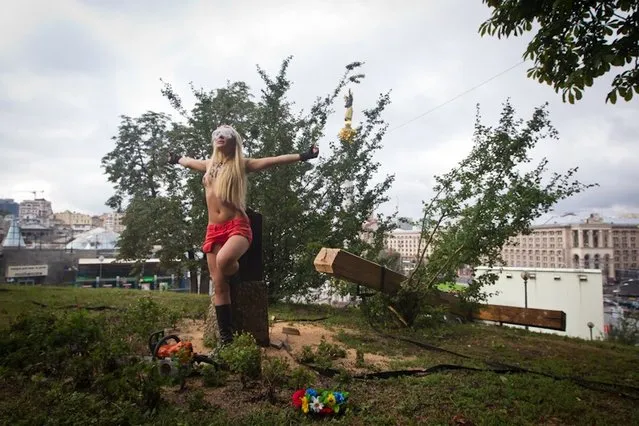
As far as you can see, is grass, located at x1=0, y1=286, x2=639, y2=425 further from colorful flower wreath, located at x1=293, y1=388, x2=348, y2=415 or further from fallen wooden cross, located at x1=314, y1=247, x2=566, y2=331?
fallen wooden cross, located at x1=314, y1=247, x2=566, y2=331

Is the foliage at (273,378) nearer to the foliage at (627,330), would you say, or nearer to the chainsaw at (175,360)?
the chainsaw at (175,360)

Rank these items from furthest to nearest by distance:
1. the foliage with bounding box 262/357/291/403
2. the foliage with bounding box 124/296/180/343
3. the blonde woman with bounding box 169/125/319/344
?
the blonde woman with bounding box 169/125/319/344 < the foliage with bounding box 124/296/180/343 < the foliage with bounding box 262/357/291/403

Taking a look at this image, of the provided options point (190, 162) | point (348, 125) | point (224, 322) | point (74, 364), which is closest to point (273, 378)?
point (74, 364)

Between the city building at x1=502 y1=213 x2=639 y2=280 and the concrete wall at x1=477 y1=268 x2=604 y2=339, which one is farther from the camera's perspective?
the concrete wall at x1=477 y1=268 x2=604 y2=339

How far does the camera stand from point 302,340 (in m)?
5.33

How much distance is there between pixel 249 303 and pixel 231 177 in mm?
1604

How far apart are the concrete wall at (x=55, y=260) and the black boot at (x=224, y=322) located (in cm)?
740

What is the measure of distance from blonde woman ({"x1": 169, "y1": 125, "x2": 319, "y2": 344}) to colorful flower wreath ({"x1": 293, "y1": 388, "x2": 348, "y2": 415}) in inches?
72.8

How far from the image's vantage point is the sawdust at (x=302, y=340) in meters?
4.19

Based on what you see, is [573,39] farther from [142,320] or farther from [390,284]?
[142,320]

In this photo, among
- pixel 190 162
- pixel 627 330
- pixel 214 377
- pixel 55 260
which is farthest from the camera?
pixel 55 260

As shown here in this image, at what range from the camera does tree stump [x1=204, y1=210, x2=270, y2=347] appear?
468 centimetres

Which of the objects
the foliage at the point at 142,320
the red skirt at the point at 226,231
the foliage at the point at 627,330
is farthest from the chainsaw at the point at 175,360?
the foliage at the point at 627,330

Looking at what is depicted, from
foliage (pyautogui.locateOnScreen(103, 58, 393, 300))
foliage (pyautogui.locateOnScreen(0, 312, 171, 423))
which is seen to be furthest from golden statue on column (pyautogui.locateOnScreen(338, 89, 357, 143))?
foliage (pyautogui.locateOnScreen(0, 312, 171, 423))
